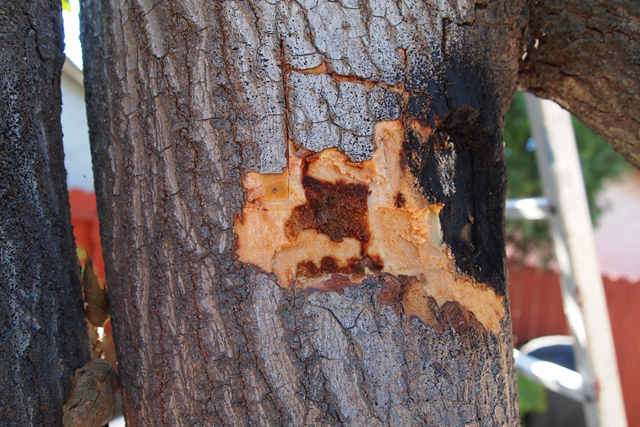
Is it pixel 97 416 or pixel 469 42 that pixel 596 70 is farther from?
pixel 97 416

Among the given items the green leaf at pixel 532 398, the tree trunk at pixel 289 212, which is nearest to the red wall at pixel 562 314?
the green leaf at pixel 532 398

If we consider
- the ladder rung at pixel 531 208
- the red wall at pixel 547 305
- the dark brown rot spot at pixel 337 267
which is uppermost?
the ladder rung at pixel 531 208

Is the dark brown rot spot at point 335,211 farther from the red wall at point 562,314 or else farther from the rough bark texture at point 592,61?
the red wall at point 562,314

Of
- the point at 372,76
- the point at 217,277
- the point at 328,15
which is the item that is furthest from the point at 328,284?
the point at 328,15

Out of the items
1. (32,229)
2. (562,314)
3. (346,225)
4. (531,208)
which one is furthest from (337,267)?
(562,314)

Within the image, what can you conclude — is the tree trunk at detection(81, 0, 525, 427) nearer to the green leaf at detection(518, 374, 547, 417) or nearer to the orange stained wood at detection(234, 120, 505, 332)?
the orange stained wood at detection(234, 120, 505, 332)

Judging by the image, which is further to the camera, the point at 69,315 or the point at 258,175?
the point at 69,315
